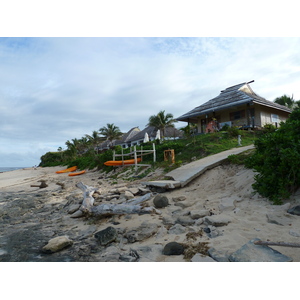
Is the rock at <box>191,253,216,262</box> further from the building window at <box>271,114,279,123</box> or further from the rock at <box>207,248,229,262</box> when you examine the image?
the building window at <box>271,114,279,123</box>

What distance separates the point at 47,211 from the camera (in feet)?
22.4

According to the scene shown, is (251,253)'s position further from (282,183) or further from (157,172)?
(157,172)

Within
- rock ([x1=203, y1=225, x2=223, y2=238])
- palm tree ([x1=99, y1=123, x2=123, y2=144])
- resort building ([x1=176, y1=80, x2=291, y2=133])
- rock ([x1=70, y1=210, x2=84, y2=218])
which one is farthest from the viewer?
palm tree ([x1=99, y1=123, x2=123, y2=144])

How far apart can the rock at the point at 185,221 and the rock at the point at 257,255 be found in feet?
4.52

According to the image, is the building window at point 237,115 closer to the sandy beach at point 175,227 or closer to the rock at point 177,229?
the sandy beach at point 175,227

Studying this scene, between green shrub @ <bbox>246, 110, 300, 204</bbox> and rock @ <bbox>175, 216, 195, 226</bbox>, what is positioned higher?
green shrub @ <bbox>246, 110, 300, 204</bbox>

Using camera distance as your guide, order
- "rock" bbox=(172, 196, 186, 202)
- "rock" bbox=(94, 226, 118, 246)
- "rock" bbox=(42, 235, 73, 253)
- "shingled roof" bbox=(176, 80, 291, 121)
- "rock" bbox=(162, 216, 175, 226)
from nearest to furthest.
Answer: "rock" bbox=(42, 235, 73, 253) → "rock" bbox=(94, 226, 118, 246) → "rock" bbox=(162, 216, 175, 226) → "rock" bbox=(172, 196, 186, 202) → "shingled roof" bbox=(176, 80, 291, 121)

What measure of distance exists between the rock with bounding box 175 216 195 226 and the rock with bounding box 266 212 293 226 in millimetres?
1345

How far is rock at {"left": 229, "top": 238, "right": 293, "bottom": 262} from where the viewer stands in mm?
2517

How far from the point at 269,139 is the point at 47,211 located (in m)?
6.71

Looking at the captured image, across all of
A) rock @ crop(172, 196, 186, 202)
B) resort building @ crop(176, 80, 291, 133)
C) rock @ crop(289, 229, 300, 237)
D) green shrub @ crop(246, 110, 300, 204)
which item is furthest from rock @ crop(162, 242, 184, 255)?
resort building @ crop(176, 80, 291, 133)

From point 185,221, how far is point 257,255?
1688mm

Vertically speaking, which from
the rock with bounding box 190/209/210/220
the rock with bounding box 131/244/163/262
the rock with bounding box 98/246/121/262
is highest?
the rock with bounding box 190/209/210/220

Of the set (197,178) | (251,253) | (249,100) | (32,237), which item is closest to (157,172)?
(197,178)
